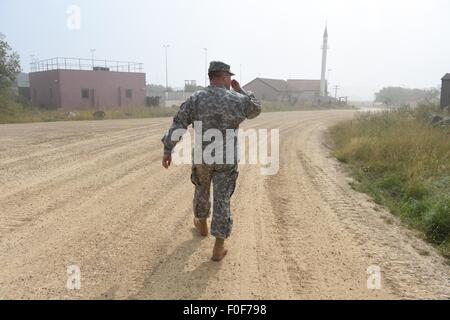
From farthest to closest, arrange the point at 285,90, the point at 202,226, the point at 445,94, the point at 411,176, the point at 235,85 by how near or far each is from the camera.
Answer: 1. the point at 285,90
2. the point at 445,94
3. the point at 411,176
4. the point at 202,226
5. the point at 235,85

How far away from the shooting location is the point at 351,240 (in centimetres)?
432

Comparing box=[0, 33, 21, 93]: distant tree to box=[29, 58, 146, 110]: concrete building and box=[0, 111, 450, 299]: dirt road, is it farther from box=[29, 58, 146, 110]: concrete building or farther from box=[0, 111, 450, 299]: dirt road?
box=[0, 111, 450, 299]: dirt road

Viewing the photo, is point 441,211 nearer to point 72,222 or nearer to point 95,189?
point 72,222

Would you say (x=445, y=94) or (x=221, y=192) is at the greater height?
(x=445, y=94)

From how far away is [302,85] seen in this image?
80.2m

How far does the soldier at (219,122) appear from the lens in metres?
3.69

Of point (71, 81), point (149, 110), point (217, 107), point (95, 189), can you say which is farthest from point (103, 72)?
point (217, 107)

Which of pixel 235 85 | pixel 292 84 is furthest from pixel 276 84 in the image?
pixel 235 85

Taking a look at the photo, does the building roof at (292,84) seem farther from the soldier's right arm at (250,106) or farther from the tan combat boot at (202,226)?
the soldier's right arm at (250,106)

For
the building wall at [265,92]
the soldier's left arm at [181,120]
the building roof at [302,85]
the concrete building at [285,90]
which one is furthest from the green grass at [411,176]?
the building roof at [302,85]

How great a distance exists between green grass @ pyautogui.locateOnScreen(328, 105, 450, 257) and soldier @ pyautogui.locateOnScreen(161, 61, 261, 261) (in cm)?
249

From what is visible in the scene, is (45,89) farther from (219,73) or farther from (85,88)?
(219,73)

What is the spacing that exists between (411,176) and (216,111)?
4766 mm
